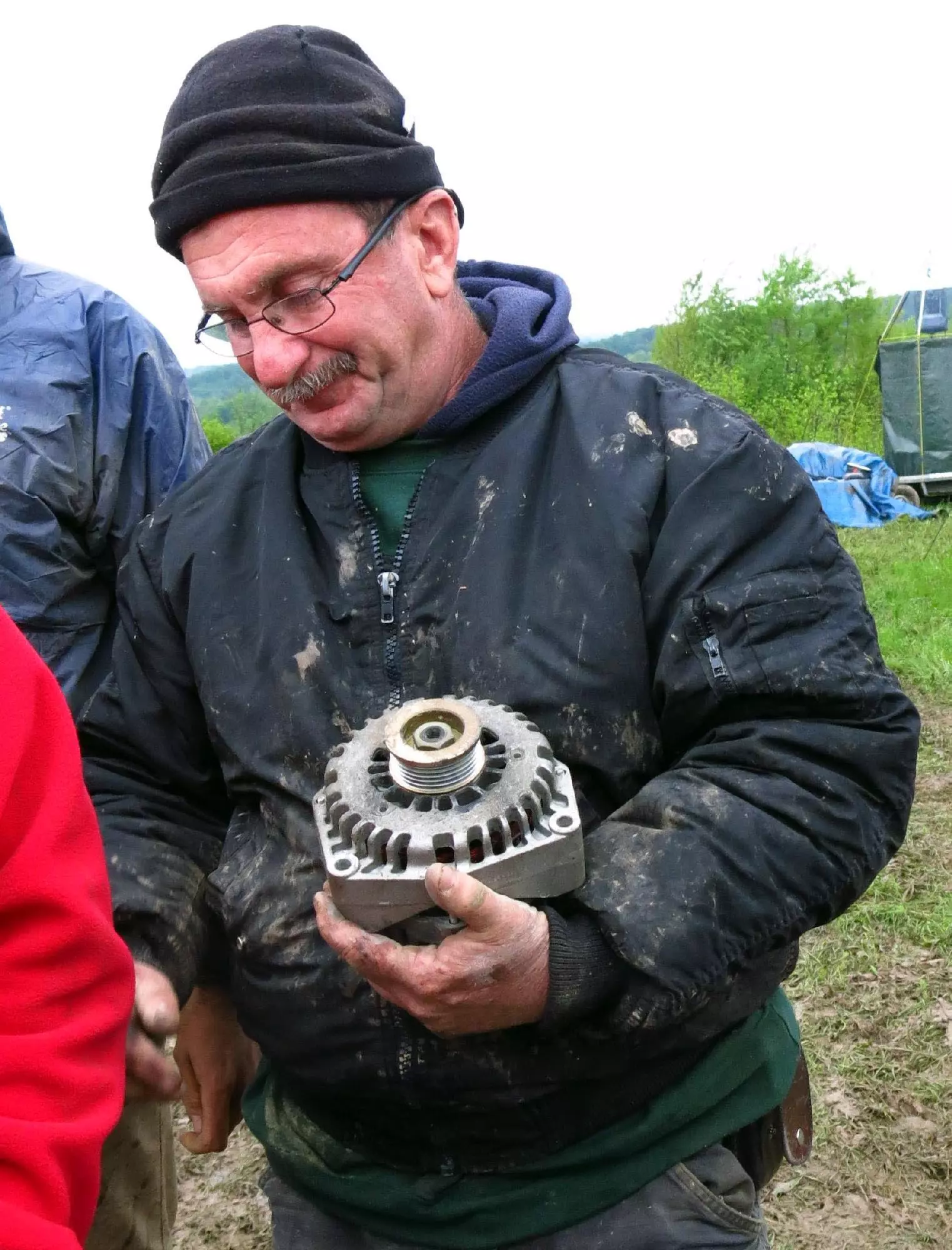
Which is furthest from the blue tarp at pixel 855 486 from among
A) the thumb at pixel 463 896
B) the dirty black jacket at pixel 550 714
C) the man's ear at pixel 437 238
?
the thumb at pixel 463 896

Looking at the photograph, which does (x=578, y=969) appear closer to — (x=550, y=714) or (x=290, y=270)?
(x=550, y=714)

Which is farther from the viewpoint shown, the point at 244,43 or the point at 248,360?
the point at 248,360

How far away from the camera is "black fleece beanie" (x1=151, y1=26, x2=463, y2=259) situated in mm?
1982

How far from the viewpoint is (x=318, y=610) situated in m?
2.09

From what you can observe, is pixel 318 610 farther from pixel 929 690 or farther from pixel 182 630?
→ pixel 929 690

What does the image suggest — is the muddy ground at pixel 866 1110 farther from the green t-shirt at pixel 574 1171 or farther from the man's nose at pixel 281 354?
the man's nose at pixel 281 354

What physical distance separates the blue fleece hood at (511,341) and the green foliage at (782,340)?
74.1 ft

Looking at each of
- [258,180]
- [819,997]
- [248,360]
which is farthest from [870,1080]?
[258,180]

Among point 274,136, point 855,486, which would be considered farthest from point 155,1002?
point 855,486

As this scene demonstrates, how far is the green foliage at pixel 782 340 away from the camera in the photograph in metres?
24.9

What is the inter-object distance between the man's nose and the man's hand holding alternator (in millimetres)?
1000

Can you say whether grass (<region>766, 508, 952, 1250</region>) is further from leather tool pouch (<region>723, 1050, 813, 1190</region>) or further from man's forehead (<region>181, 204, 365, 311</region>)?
man's forehead (<region>181, 204, 365, 311</region>)

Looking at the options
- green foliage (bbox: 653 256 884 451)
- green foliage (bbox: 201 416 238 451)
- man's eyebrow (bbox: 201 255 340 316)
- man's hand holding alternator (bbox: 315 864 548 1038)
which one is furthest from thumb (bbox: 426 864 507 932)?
green foliage (bbox: 201 416 238 451)

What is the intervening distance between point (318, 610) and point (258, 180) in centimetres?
Answer: 78
